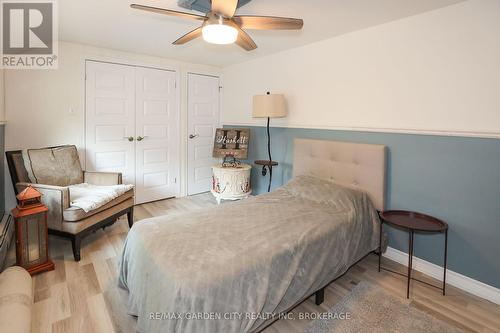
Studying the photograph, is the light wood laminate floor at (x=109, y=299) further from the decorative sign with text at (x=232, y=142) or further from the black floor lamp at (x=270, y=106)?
the decorative sign with text at (x=232, y=142)

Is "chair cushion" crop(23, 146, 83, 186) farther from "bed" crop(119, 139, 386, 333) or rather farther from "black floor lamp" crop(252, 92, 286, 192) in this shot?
"black floor lamp" crop(252, 92, 286, 192)

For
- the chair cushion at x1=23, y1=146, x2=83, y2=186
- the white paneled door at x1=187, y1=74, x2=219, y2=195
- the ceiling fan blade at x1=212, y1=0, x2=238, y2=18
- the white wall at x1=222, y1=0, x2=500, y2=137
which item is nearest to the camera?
the ceiling fan blade at x1=212, y1=0, x2=238, y2=18

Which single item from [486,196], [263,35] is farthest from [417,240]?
[263,35]

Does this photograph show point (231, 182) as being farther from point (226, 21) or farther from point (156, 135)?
point (226, 21)

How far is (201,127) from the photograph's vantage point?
449 centimetres

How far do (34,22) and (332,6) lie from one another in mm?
2647

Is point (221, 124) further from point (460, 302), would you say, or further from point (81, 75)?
point (460, 302)

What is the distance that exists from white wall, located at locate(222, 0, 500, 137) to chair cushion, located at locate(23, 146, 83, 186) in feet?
8.52

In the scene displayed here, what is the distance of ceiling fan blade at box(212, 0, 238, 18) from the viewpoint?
5.17 ft

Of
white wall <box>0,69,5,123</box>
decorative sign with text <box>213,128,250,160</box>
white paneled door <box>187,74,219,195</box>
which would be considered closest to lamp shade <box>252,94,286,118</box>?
decorative sign with text <box>213,128,250,160</box>

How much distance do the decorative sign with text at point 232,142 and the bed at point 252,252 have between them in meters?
1.44

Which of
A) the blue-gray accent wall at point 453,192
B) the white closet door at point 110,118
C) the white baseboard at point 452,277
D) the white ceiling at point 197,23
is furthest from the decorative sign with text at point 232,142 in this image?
the white baseboard at point 452,277

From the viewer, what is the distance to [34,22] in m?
2.45

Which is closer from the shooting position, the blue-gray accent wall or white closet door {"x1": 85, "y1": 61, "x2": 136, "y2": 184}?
the blue-gray accent wall
